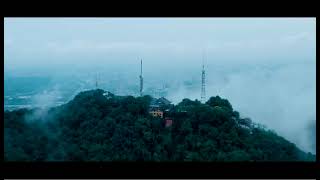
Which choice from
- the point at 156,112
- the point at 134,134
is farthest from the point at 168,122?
the point at 134,134

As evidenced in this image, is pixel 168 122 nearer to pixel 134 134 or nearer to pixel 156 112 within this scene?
pixel 156 112

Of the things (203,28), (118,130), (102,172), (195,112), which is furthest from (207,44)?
(102,172)

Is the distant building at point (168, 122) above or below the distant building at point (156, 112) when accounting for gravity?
below

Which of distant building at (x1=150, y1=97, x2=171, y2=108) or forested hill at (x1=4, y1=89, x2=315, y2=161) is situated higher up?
distant building at (x1=150, y1=97, x2=171, y2=108)

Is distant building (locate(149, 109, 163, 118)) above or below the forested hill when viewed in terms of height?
above

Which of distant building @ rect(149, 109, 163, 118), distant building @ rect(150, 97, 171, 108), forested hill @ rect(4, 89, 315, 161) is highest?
distant building @ rect(150, 97, 171, 108)

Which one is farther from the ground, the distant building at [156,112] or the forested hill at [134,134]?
the distant building at [156,112]

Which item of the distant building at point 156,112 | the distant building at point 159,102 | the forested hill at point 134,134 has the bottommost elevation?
the forested hill at point 134,134
